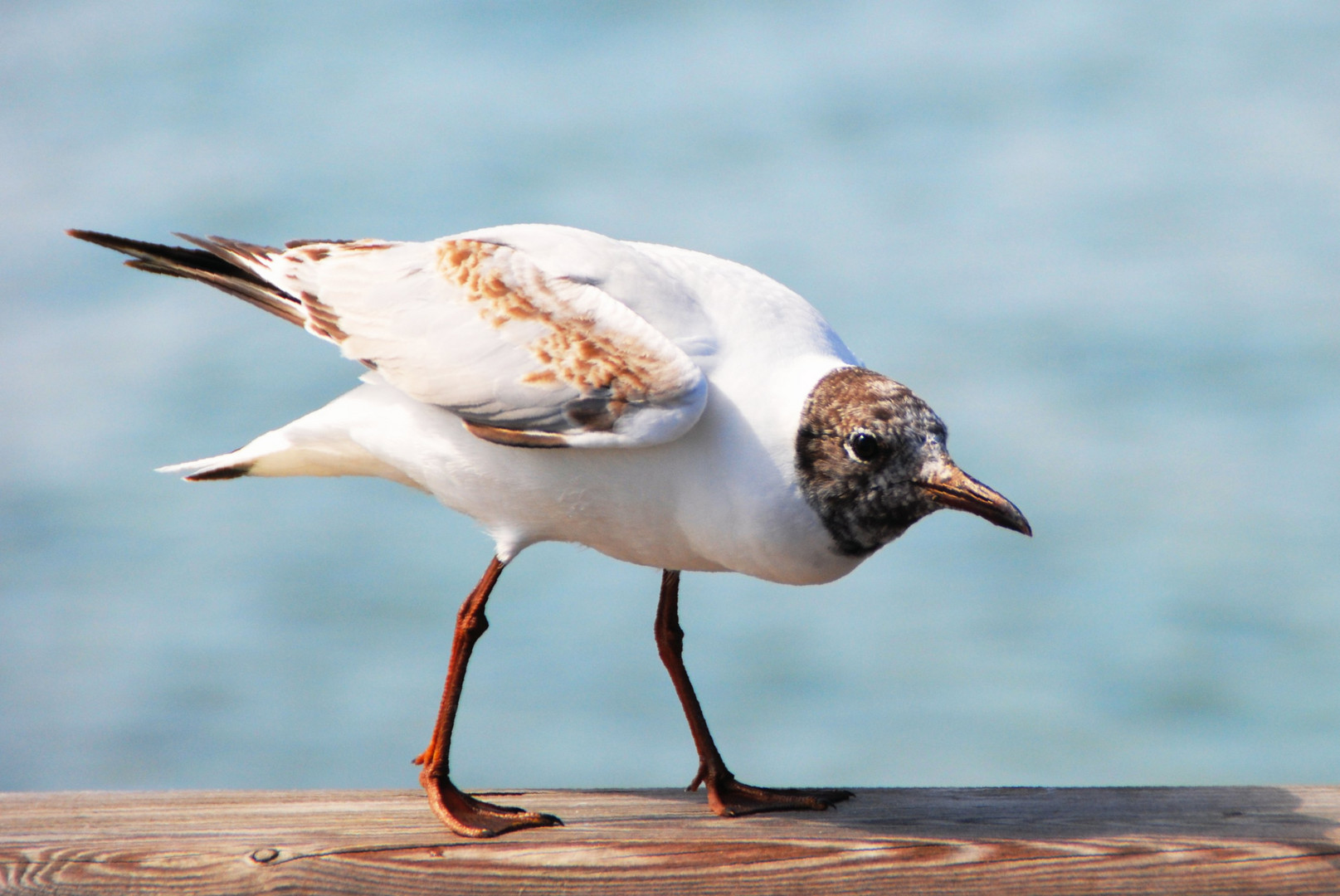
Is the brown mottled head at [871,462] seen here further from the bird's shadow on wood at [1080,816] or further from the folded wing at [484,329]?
the bird's shadow on wood at [1080,816]

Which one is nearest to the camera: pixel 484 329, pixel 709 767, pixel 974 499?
pixel 974 499

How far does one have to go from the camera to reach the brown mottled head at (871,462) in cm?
255

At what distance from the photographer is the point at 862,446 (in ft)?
8.38

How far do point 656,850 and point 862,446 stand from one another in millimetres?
804

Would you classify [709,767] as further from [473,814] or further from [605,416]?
[605,416]

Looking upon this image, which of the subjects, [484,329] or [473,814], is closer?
[473,814]

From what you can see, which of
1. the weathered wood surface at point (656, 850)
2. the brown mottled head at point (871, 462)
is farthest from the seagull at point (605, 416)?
the weathered wood surface at point (656, 850)

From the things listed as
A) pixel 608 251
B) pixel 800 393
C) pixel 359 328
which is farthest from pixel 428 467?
pixel 800 393

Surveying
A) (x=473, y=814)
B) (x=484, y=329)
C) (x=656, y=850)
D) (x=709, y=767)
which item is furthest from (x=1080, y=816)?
(x=484, y=329)

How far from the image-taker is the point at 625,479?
106 inches

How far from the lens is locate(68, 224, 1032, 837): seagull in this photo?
102 inches

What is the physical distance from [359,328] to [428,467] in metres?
0.34

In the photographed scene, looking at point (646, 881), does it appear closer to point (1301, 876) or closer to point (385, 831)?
point (385, 831)

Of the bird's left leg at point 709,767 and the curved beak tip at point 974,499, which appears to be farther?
the bird's left leg at point 709,767
